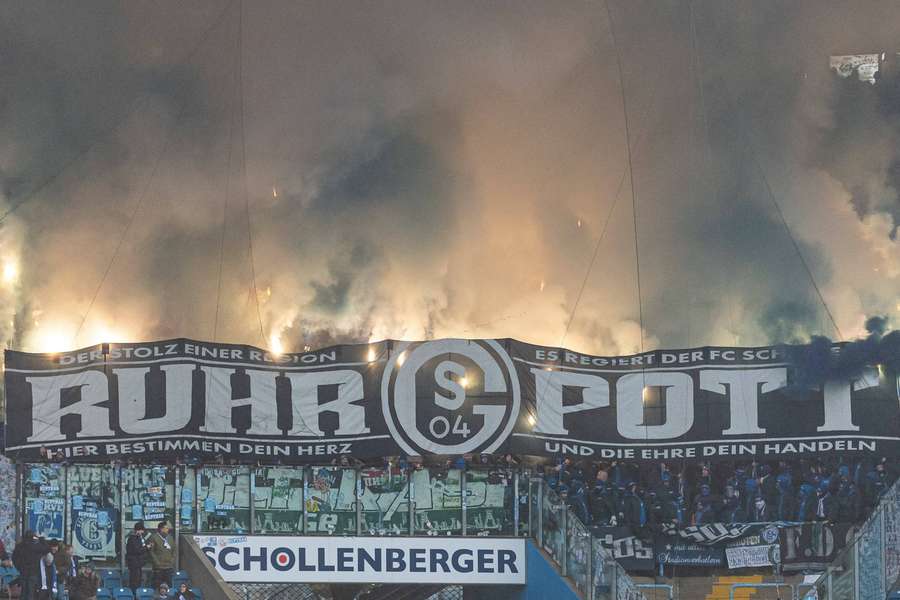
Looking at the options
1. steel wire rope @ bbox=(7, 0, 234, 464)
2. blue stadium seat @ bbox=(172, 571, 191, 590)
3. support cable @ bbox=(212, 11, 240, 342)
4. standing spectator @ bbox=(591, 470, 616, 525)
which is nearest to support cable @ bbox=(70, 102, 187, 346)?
steel wire rope @ bbox=(7, 0, 234, 464)

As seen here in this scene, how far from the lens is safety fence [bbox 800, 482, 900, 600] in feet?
62.2

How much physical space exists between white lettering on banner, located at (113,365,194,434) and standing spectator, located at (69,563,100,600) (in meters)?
4.23

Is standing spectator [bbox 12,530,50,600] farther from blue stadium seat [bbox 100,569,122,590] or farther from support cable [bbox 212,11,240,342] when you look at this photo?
support cable [bbox 212,11,240,342]

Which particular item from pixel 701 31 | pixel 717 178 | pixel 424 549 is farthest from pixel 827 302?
pixel 424 549

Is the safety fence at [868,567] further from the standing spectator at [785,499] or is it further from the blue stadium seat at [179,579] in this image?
the blue stadium seat at [179,579]

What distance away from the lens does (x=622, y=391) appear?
1093 inches

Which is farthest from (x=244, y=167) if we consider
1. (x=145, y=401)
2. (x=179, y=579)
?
(x=179, y=579)

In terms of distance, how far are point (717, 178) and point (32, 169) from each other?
17923 mm

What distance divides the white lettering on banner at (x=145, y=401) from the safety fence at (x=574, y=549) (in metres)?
6.34

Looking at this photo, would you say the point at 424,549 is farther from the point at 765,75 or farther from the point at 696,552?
the point at 765,75

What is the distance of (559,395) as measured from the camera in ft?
90.4

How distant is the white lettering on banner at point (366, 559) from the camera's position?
25547 millimetres

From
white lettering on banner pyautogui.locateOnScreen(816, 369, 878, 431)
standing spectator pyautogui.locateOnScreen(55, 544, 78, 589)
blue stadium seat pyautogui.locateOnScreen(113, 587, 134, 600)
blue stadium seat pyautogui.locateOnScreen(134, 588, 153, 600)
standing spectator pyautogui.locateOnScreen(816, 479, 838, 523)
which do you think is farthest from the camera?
white lettering on banner pyautogui.locateOnScreen(816, 369, 878, 431)

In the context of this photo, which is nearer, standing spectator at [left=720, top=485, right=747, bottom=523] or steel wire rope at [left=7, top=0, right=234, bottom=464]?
standing spectator at [left=720, top=485, right=747, bottom=523]
